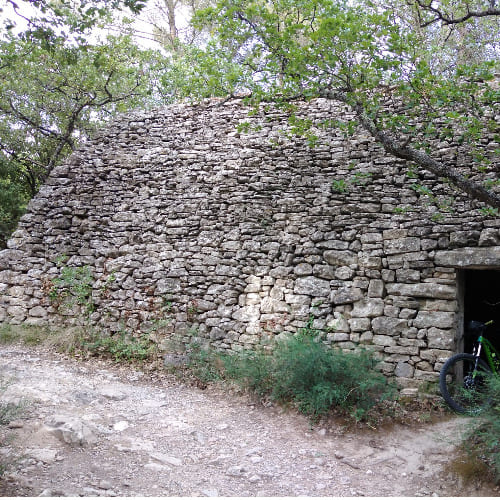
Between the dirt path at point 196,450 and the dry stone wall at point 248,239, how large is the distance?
1135mm

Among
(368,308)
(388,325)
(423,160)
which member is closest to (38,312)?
(368,308)

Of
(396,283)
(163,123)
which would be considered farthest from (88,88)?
(396,283)

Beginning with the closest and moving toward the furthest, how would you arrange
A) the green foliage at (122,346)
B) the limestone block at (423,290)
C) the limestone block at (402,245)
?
the limestone block at (423,290) → the limestone block at (402,245) → the green foliage at (122,346)

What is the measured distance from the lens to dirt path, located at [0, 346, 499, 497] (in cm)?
320

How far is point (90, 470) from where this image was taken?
324 centimetres

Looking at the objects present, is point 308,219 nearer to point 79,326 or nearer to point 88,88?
point 79,326

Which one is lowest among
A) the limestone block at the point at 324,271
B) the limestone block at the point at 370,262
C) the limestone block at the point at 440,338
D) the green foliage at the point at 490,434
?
the green foliage at the point at 490,434

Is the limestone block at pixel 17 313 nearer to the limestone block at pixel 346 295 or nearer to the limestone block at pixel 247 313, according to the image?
the limestone block at pixel 247 313

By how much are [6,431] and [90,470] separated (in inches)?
33.4

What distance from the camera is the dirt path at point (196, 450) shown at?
320cm

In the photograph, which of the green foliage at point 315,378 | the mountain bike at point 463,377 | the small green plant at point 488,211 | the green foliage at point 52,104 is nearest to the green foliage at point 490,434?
the mountain bike at point 463,377

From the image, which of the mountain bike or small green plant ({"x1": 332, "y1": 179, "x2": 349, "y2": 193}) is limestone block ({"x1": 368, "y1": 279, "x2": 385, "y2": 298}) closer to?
the mountain bike

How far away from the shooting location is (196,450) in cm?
389

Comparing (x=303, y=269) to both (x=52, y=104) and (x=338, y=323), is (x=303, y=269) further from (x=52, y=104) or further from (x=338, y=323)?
Result: (x=52, y=104)
